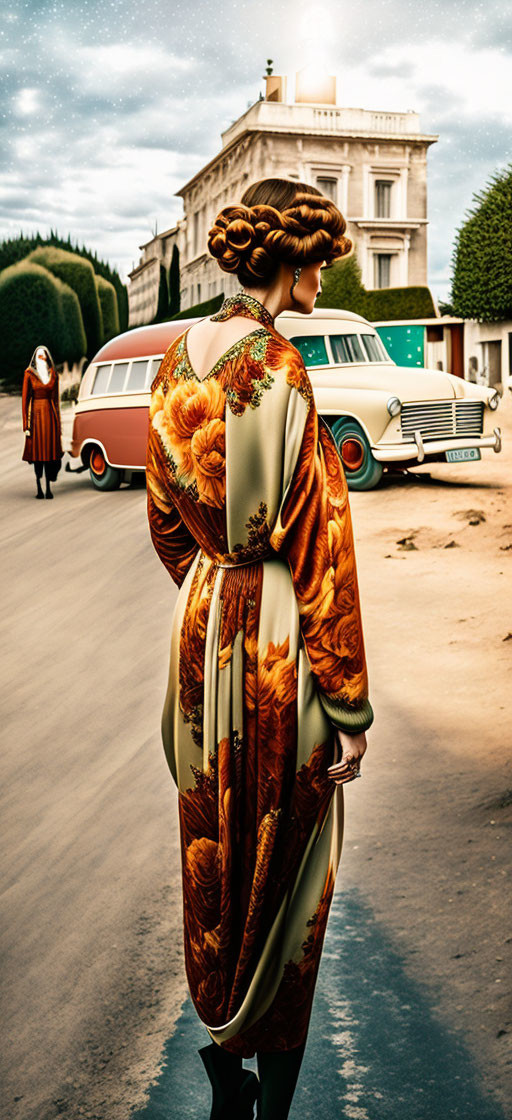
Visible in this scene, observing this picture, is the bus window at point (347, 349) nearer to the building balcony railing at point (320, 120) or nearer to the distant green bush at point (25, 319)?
the distant green bush at point (25, 319)

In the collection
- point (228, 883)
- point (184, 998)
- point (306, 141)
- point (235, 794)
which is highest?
point (306, 141)

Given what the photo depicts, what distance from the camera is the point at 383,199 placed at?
39.0 metres

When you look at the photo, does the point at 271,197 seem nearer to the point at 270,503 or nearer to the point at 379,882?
the point at 270,503

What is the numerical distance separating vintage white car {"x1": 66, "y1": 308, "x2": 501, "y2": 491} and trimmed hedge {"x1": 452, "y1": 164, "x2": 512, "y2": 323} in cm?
1273

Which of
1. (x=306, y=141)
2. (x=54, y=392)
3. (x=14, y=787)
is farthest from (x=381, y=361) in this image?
(x=306, y=141)

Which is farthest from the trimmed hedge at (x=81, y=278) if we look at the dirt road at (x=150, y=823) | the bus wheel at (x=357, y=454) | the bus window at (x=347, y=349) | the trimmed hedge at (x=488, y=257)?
the dirt road at (x=150, y=823)

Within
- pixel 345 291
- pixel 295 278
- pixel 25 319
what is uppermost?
pixel 345 291

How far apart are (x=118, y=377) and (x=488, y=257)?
13792mm

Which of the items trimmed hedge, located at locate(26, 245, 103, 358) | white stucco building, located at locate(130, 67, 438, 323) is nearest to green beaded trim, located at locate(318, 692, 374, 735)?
trimmed hedge, located at locate(26, 245, 103, 358)

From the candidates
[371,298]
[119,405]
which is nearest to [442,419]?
[119,405]

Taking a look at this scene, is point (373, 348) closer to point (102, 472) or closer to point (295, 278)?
point (102, 472)

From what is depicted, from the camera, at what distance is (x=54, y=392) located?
1235 centimetres

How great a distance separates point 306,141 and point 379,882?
1457 inches

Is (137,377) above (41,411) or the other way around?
above
